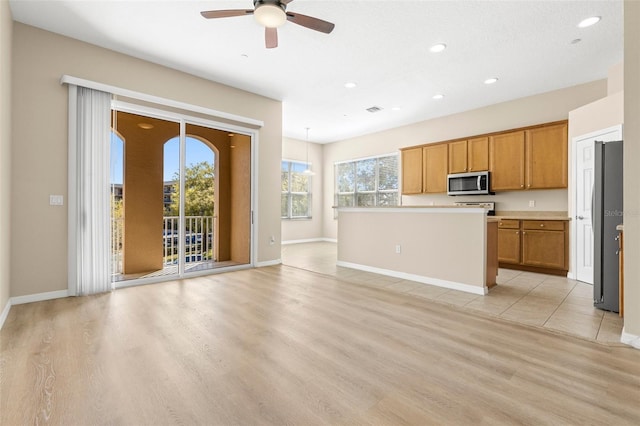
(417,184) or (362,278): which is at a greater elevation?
(417,184)

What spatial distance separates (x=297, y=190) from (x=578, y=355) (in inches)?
306

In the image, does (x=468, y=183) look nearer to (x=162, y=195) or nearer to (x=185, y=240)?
(x=185, y=240)

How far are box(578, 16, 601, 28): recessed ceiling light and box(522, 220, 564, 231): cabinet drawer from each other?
9.29 ft

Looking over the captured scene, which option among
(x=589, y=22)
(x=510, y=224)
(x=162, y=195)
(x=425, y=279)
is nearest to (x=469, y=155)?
(x=510, y=224)

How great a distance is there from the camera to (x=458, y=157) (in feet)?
20.5

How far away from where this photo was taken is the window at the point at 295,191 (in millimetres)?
9016

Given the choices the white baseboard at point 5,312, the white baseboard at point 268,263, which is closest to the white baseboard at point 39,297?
the white baseboard at point 5,312

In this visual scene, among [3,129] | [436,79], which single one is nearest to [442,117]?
[436,79]

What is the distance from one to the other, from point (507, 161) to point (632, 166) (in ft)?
11.2

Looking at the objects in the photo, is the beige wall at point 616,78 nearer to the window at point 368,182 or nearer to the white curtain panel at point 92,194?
the window at point 368,182

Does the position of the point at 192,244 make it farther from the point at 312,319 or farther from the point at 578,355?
the point at 578,355

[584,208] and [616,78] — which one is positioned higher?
[616,78]

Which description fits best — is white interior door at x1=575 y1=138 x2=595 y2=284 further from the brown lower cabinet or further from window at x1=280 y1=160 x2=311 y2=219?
window at x1=280 y1=160 x2=311 y2=219

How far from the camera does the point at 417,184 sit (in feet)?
22.9
